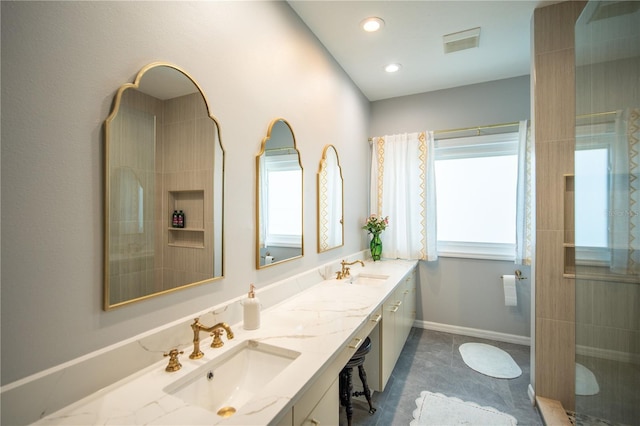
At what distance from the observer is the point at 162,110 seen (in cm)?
113

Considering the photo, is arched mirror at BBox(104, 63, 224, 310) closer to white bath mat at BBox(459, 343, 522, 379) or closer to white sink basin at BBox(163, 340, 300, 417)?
white sink basin at BBox(163, 340, 300, 417)

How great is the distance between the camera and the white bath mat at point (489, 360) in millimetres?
2438

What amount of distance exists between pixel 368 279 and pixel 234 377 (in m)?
1.61

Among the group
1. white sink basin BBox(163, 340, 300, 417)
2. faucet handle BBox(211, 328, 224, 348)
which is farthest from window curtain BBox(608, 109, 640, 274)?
faucet handle BBox(211, 328, 224, 348)

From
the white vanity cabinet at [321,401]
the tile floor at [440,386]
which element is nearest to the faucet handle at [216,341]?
the white vanity cabinet at [321,401]

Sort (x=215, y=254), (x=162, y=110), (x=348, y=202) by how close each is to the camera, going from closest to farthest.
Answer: (x=162, y=110) < (x=215, y=254) < (x=348, y=202)

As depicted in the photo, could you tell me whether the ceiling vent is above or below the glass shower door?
above

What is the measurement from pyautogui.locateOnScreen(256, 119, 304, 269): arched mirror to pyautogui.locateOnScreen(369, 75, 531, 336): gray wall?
1.94m

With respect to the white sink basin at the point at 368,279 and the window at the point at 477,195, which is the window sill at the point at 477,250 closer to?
the window at the point at 477,195

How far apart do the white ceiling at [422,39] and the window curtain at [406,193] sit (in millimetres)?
628

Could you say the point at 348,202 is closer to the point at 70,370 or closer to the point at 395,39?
the point at 395,39

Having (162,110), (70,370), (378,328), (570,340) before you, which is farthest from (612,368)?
(162,110)

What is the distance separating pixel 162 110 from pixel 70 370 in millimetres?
898

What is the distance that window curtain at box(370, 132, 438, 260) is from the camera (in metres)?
3.16
